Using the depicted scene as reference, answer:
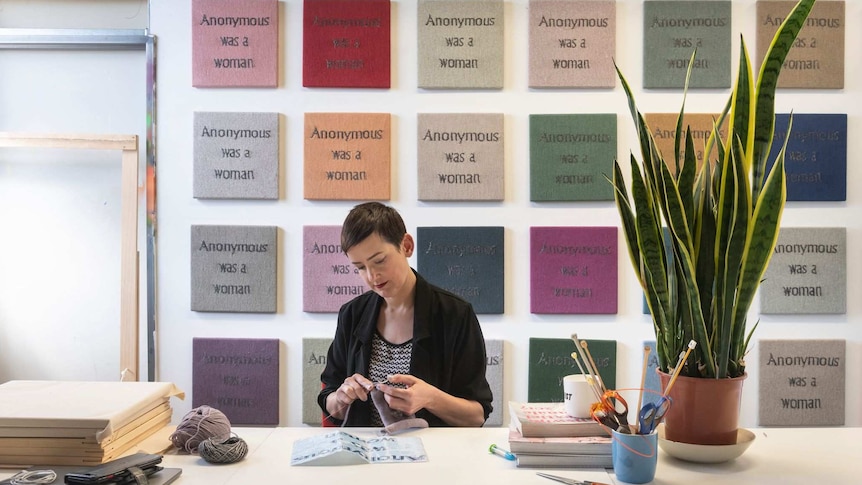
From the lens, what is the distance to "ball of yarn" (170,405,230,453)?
63.1 inches

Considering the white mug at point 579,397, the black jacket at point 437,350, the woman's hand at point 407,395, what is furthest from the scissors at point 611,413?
the black jacket at point 437,350

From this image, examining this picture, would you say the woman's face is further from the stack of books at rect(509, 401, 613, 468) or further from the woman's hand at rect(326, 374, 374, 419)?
the stack of books at rect(509, 401, 613, 468)

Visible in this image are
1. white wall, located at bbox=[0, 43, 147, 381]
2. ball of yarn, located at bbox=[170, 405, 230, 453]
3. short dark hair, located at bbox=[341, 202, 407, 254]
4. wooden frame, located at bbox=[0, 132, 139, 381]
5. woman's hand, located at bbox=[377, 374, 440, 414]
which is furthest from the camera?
white wall, located at bbox=[0, 43, 147, 381]

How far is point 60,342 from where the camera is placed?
285 centimetres

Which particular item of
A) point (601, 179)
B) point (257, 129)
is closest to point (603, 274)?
point (601, 179)

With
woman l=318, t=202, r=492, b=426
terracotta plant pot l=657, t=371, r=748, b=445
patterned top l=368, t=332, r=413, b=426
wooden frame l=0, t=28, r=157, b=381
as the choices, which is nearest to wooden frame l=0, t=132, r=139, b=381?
wooden frame l=0, t=28, r=157, b=381

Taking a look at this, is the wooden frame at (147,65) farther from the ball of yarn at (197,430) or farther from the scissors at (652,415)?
the scissors at (652,415)

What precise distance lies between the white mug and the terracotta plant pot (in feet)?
0.64

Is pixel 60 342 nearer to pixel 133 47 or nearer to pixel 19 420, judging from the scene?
pixel 133 47

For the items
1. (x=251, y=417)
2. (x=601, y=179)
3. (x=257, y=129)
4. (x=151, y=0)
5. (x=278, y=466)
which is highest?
(x=151, y=0)

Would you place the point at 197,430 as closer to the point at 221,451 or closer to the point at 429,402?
the point at 221,451

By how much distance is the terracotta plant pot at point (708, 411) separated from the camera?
149 centimetres

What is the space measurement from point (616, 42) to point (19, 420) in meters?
2.31

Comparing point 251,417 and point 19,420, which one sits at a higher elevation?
point 19,420
